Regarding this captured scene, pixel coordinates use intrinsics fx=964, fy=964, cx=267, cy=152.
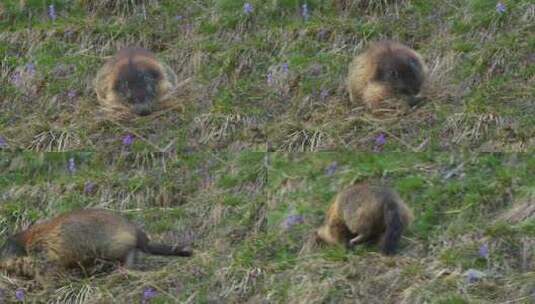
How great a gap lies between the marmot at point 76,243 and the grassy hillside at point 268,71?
1.70m

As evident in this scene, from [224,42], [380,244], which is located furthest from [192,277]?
[224,42]

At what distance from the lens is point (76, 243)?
7953 mm

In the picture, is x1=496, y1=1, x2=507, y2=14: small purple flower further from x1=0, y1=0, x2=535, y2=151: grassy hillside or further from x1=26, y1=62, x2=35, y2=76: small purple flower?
x1=26, y1=62, x2=35, y2=76: small purple flower

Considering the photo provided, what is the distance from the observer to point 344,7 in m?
11.0

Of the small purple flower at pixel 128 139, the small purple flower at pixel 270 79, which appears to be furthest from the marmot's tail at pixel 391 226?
the small purple flower at pixel 128 139

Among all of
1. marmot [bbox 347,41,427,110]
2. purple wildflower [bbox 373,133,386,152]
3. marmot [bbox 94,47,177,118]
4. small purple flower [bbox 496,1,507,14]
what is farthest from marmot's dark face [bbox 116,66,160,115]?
small purple flower [bbox 496,1,507,14]

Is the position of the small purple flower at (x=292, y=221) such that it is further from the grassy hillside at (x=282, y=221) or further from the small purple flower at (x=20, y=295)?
the small purple flower at (x=20, y=295)

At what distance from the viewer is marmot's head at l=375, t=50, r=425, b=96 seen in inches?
356

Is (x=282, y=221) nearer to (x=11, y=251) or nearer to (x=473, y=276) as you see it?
(x=473, y=276)

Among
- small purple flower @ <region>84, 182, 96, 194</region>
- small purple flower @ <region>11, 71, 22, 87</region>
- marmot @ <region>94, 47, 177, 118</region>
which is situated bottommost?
small purple flower @ <region>84, 182, 96, 194</region>

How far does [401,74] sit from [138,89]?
2547 millimetres

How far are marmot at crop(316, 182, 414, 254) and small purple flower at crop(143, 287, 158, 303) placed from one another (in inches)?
63.4

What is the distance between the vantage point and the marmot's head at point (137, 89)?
9431 mm

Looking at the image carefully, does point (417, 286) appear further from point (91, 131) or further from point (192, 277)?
point (91, 131)
